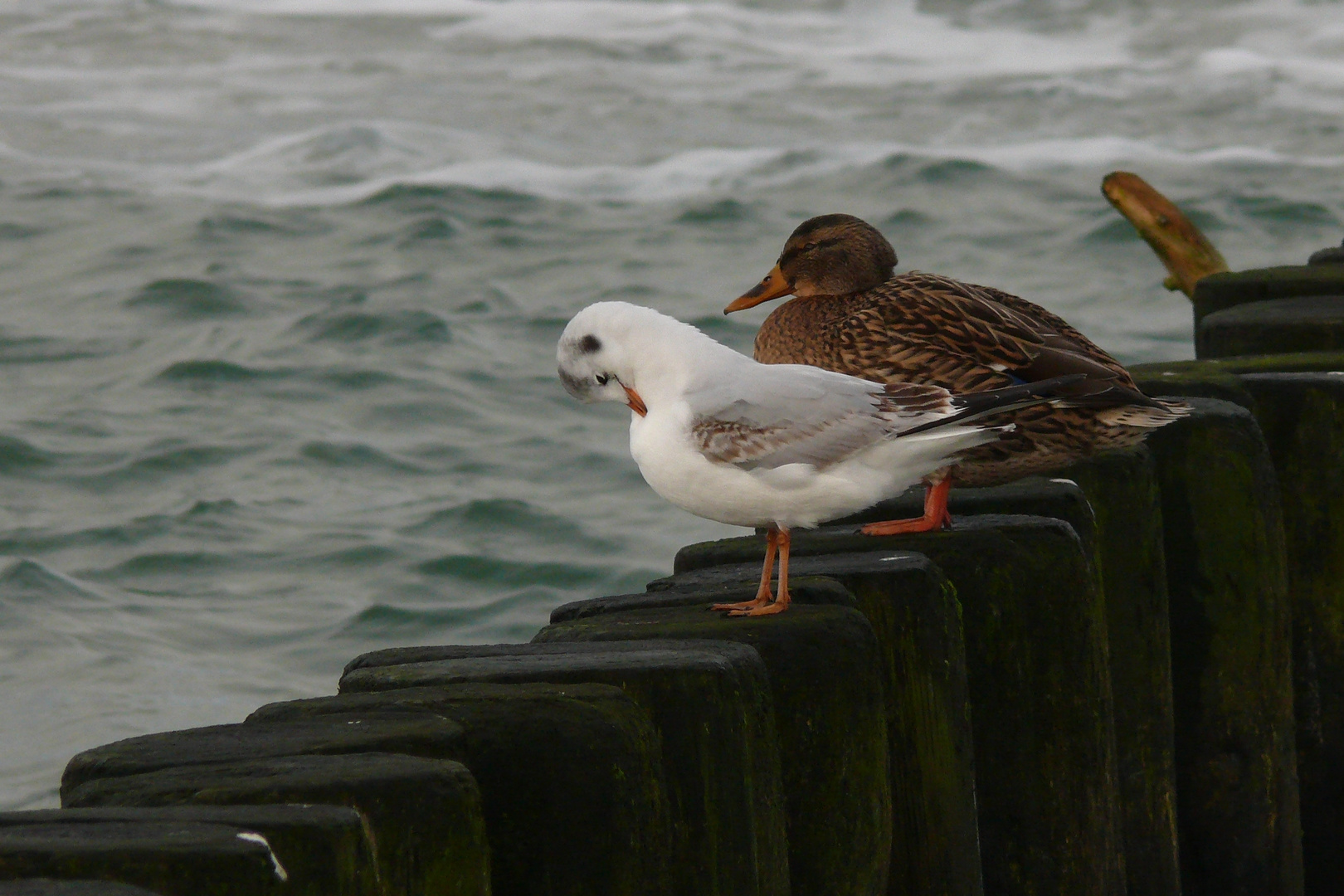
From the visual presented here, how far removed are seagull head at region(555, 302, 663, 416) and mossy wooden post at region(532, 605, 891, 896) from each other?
0.71 metres

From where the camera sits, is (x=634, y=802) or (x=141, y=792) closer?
(x=141, y=792)

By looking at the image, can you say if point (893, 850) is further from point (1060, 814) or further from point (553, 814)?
point (553, 814)

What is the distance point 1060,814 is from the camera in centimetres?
405

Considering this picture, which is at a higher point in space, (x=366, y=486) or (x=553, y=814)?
(x=553, y=814)

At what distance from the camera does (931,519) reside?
13.9ft

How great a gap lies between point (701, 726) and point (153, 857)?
1.05m

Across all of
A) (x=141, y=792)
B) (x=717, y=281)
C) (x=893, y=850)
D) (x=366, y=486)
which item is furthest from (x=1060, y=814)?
(x=717, y=281)

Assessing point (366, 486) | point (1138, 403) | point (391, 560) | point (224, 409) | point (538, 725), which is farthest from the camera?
point (224, 409)

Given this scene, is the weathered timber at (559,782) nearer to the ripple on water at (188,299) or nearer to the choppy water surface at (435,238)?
the choppy water surface at (435,238)

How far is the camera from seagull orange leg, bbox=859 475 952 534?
4.18 meters

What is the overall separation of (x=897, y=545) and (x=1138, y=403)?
86cm

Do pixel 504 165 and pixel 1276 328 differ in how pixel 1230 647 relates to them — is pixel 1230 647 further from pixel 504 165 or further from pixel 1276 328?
pixel 504 165

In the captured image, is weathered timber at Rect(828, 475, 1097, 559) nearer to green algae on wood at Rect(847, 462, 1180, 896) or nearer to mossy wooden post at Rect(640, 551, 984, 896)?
green algae on wood at Rect(847, 462, 1180, 896)

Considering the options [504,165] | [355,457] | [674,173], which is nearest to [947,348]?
[355,457]
